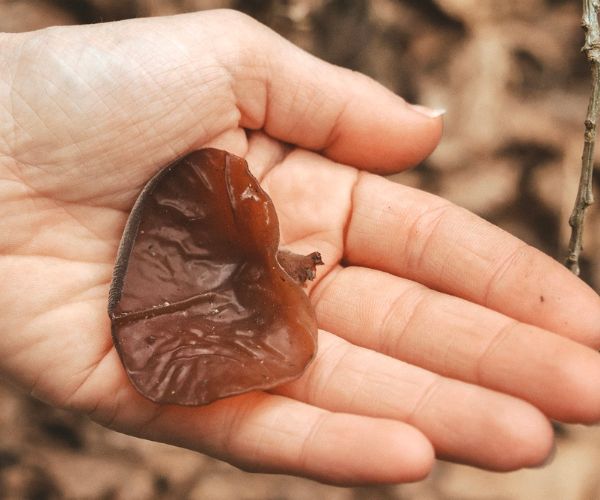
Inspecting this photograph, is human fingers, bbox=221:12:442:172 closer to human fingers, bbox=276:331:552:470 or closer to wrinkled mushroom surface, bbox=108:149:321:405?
wrinkled mushroom surface, bbox=108:149:321:405

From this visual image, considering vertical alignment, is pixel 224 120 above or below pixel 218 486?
above

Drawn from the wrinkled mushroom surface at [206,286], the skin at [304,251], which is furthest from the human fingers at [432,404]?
the wrinkled mushroom surface at [206,286]

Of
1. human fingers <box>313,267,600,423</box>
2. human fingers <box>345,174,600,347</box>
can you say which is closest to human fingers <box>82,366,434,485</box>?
human fingers <box>313,267,600,423</box>

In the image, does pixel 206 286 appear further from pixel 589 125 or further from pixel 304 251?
pixel 589 125

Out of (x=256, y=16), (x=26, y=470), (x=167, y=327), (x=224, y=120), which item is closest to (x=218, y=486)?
(x=26, y=470)

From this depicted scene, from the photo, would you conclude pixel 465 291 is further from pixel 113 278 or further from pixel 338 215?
pixel 113 278

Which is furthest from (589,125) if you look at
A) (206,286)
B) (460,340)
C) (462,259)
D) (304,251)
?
(206,286)
